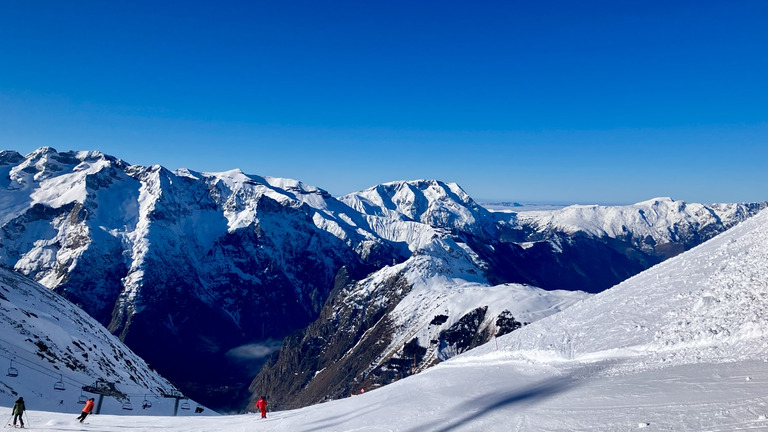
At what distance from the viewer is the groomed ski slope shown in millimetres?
20281

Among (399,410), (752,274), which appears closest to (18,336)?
(399,410)

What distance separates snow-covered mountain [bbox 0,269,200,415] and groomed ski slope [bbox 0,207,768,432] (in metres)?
12.7

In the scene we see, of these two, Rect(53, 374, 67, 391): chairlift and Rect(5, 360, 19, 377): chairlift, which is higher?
Rect(5, 360, 19, 377): chairlift

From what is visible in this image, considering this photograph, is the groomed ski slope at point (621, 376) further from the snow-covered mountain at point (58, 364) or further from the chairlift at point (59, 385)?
the chairlift at point (59, 385)

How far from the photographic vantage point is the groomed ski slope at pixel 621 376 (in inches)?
798

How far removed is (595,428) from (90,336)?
3253 inches

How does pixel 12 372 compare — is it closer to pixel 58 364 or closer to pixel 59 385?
pixel 59 385

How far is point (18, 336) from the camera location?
53781 mm

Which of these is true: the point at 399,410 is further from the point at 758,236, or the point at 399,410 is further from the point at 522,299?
the point at 522,299

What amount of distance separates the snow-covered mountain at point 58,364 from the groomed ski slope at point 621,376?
12706 mm

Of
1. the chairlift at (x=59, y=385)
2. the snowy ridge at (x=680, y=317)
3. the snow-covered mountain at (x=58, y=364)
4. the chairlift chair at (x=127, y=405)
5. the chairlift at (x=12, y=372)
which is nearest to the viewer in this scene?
the snowy ridge at (x=680, y=317)

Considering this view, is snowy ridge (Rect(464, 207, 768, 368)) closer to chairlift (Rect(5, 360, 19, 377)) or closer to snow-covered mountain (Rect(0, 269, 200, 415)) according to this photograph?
snow-covered mountain (Rect(0, 269, 200, 415))

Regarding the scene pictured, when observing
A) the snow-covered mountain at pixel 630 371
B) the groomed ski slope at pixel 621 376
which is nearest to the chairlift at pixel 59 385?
the groomed ski slope at pixel 621 376

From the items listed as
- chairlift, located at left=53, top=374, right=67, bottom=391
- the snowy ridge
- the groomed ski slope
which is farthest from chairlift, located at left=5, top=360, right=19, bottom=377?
the snowy ridge
